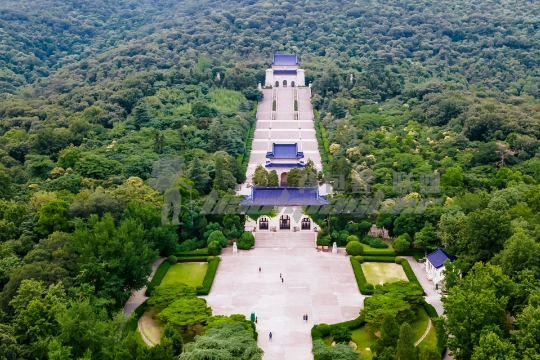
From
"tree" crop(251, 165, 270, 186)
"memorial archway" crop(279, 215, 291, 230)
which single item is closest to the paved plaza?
"memorial archway" crop(279, 215, 291, 230)

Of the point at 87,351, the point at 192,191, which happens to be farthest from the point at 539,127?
the point at 87,351

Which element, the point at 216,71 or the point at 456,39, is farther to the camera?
the point at 456,39

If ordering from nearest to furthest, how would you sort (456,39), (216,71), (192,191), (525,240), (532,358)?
(532,358) → (525,240) → (192,191) → (216,71) → (456,39)

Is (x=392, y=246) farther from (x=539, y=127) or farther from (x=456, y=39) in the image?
(x=456, y=39)

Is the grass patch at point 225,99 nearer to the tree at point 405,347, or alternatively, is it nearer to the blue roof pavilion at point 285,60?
the blue roof pavilion at point 285,60

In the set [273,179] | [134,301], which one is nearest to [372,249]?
[273,179]

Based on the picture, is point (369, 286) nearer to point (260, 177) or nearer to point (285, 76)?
point (260, 177)
